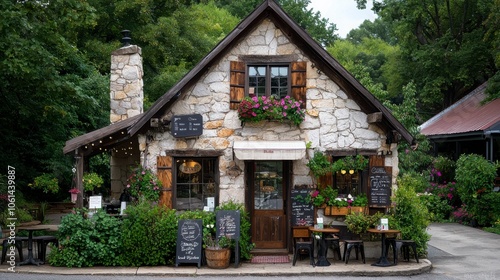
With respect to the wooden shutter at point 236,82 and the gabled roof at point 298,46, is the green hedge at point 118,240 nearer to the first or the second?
the gabled roof at point 298,46

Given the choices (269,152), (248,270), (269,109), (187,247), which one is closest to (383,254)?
(248,270)

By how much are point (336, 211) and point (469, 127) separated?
1035cm

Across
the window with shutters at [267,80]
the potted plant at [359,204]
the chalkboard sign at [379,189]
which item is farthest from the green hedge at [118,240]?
the chalkboard sign at [379,189]

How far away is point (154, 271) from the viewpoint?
1188cm

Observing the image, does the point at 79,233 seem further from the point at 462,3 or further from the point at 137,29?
the point at 462,3

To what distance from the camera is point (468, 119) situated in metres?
22.9

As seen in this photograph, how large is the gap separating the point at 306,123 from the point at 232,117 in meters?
1.70

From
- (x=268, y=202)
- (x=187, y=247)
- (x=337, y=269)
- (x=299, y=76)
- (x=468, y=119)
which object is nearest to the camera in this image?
(x=337, y=269)

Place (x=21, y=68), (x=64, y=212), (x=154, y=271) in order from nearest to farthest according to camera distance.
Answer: (x=154, y=271) → (x=21, y=68) → (x=64, y=212)

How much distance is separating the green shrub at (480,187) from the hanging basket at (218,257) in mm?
9956

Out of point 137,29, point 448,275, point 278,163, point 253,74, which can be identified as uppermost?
point 137,29

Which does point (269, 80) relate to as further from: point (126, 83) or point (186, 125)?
point (126, 83)

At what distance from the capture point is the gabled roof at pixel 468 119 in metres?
20.5

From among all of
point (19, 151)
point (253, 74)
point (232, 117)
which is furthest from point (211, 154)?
point (19, 151)
